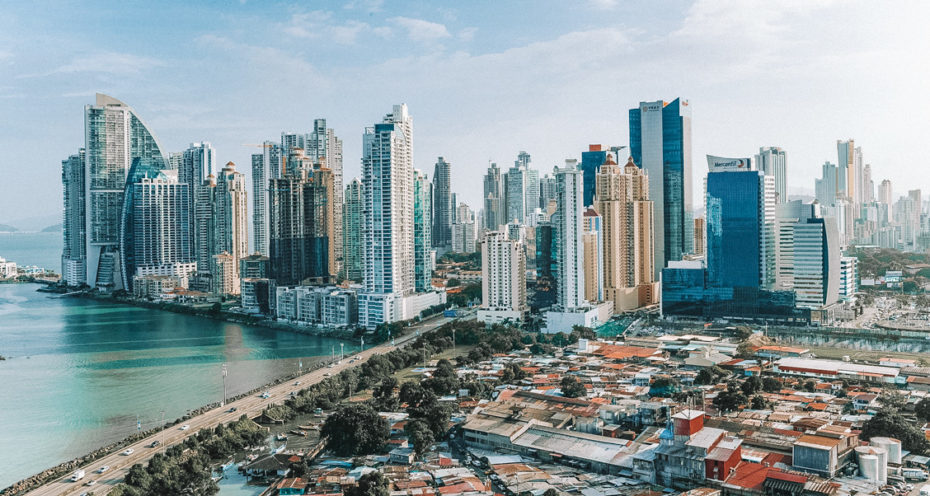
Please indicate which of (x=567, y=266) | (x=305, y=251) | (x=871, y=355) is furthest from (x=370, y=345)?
(x=871, y=355)

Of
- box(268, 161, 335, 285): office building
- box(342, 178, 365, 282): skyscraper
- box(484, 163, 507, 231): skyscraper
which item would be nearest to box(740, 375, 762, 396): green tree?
box(268, 161, 335, 285): office building

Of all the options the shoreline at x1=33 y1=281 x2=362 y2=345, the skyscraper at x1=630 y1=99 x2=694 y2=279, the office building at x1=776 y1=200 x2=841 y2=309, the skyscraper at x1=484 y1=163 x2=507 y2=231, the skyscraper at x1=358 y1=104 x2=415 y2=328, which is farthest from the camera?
the skyscraper at x1=484 y1=163 x2=507 y2=231

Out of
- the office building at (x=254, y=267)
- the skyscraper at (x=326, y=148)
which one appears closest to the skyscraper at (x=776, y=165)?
the skyscraper at (x=326, y=148)

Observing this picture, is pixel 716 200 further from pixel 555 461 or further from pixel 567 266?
pixel 555 461

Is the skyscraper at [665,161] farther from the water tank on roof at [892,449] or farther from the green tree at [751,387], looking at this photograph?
the water tank on roof at [892,449]

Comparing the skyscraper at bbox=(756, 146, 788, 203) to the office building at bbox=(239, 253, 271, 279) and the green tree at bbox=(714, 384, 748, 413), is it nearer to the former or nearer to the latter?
the office building at bbox=(239, 253, 271, 279)

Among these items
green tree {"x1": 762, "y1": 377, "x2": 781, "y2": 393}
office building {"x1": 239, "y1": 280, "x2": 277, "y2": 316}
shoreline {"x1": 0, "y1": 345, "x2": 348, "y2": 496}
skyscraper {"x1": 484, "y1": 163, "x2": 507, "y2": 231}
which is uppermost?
skyscraper {"x1": 484, "y1": 163, "x2": 507, "y2": 231}

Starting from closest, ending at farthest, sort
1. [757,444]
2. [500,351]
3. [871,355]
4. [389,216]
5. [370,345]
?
[757,444] < [871,355] < [500,351] < [370,345] < [389,216]
